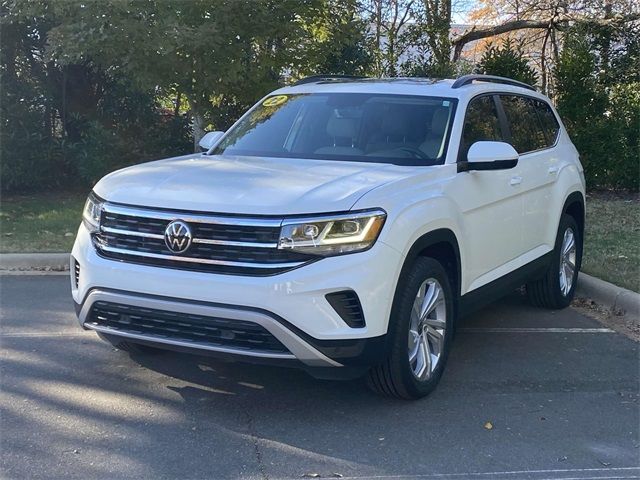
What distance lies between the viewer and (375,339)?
4.10 meters

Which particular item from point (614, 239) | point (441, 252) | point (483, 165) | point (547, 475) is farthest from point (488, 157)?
point (614, 239)

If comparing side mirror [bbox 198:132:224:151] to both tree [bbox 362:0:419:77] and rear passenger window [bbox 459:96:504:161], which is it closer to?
rear passenger window [bbox 459:96:504:161]

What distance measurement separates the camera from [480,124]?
563 centimetres

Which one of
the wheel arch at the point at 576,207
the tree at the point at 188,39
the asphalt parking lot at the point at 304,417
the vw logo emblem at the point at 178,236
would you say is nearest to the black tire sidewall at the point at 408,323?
the asphalt parking lot at the point at 304,417

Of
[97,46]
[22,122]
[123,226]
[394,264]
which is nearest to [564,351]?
[394,264]

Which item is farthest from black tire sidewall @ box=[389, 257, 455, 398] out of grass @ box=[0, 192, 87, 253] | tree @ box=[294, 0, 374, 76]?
tree @ box=[294, 0, 374, 76]

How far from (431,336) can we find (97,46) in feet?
21.7

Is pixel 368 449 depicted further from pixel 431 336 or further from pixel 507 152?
pixel 507 152

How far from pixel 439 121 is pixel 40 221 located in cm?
649

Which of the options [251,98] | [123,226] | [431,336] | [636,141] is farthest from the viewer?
[636,141]

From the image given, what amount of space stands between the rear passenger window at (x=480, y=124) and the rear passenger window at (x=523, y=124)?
25cm

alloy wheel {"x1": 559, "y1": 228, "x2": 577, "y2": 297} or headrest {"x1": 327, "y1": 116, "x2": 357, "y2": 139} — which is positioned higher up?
headrest {"x1": 327, "y1": 116, "x2": 357, "y2": 139}

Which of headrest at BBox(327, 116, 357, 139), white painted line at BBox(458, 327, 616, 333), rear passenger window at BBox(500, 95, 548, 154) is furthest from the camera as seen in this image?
white painted line at BBox(458, 327, 616, 333)

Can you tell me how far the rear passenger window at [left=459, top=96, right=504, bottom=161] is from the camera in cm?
535
